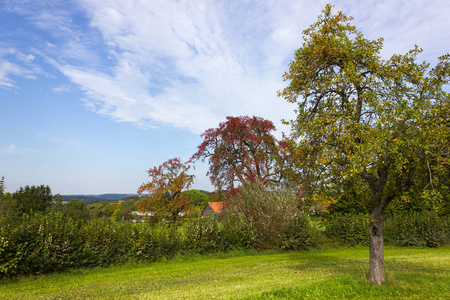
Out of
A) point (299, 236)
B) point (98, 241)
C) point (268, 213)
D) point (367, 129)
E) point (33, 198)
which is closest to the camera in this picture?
point (367, 129)

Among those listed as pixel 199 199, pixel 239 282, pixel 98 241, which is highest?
pixel 199 199

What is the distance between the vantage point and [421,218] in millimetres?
18000

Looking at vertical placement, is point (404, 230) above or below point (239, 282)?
above

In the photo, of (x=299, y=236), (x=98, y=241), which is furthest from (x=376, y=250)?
(x=98, y=241)

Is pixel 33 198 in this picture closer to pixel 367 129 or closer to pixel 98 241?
pixel 98 241

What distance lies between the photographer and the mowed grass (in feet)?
22.3

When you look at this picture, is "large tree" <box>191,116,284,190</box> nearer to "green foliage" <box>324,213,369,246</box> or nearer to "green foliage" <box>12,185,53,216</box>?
"green foliage" <box>324,213,369,246</box>

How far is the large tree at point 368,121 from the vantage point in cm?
698

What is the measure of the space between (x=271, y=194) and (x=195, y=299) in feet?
34.3

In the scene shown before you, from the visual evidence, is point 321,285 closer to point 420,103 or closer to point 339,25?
point 420,103

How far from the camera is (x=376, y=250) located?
773cm

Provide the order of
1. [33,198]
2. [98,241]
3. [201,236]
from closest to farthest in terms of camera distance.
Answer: [98,241] < [201,236] < [33,198]

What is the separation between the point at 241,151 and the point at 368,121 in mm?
16022

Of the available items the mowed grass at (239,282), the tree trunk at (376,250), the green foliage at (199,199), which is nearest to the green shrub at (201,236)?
the mowed grass at (239,282)
